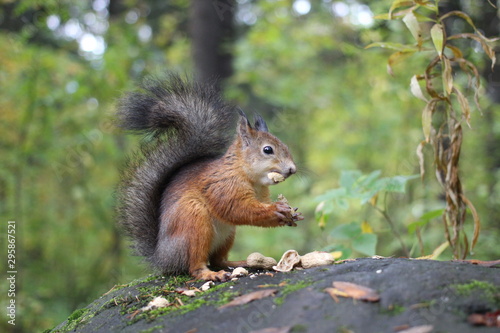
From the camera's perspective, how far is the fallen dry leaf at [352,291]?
1.48 metres

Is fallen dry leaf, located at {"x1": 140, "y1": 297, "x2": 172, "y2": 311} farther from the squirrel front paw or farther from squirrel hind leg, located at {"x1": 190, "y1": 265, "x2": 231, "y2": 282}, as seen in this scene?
the squirrel front paw

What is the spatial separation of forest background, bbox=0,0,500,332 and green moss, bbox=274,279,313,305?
2.28 meters

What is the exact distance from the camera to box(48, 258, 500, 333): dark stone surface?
1.35 m

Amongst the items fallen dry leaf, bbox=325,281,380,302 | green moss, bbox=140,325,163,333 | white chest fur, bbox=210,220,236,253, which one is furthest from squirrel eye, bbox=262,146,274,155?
green moss, bbox=140,325,163,333

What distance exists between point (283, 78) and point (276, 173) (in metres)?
5.74

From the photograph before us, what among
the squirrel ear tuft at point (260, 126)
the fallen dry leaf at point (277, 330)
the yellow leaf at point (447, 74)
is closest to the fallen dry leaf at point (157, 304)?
the fallen dry leaf at point (277, 330)

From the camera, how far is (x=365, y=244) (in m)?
2.52

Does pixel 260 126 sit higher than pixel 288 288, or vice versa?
pixel 260 126

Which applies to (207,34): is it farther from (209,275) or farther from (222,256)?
(209,275)

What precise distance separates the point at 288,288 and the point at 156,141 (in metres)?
1.26

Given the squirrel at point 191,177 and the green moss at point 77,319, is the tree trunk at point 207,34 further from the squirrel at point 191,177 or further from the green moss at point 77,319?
the green moss at point 77,319

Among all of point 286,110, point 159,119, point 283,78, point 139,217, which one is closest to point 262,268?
point 139,217

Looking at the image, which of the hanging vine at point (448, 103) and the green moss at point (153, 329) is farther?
the hanging vine at point (448, 103)

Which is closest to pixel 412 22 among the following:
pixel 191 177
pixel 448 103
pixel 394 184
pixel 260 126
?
pixel 448 103
